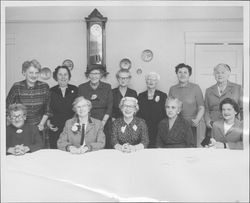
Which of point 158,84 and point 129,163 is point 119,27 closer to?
point 158,84

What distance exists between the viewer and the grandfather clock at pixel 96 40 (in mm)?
1353

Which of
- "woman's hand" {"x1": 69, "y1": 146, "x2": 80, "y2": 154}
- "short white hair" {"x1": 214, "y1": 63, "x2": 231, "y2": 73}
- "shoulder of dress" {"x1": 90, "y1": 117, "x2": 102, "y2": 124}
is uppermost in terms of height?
"short white hair" {"x1": 214, "y1": 63, "x2": 231, "y2": 73}

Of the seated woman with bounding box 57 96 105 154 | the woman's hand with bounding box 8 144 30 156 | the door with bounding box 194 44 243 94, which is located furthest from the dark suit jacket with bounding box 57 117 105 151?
the door with bounding box 194 44 243 94

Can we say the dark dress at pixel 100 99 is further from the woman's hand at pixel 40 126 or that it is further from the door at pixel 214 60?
the door at pixel 214 60

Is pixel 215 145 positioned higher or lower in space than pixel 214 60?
lower

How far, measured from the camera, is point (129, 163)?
136 centimetres

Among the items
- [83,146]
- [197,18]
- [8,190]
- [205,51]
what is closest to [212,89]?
[205,51]

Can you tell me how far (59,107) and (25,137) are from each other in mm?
155

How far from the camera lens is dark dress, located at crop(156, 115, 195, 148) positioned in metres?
1.37

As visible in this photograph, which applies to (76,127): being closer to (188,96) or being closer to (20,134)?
(20,134)

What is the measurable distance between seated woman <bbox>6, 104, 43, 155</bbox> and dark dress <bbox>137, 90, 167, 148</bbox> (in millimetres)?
365

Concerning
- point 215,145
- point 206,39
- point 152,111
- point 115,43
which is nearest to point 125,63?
point 115,43

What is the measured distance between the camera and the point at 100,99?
1368mm

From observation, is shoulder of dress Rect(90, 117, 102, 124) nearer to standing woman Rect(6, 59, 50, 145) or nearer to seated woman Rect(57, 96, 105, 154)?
seated woman Rect(57, 96, 105, 154)
